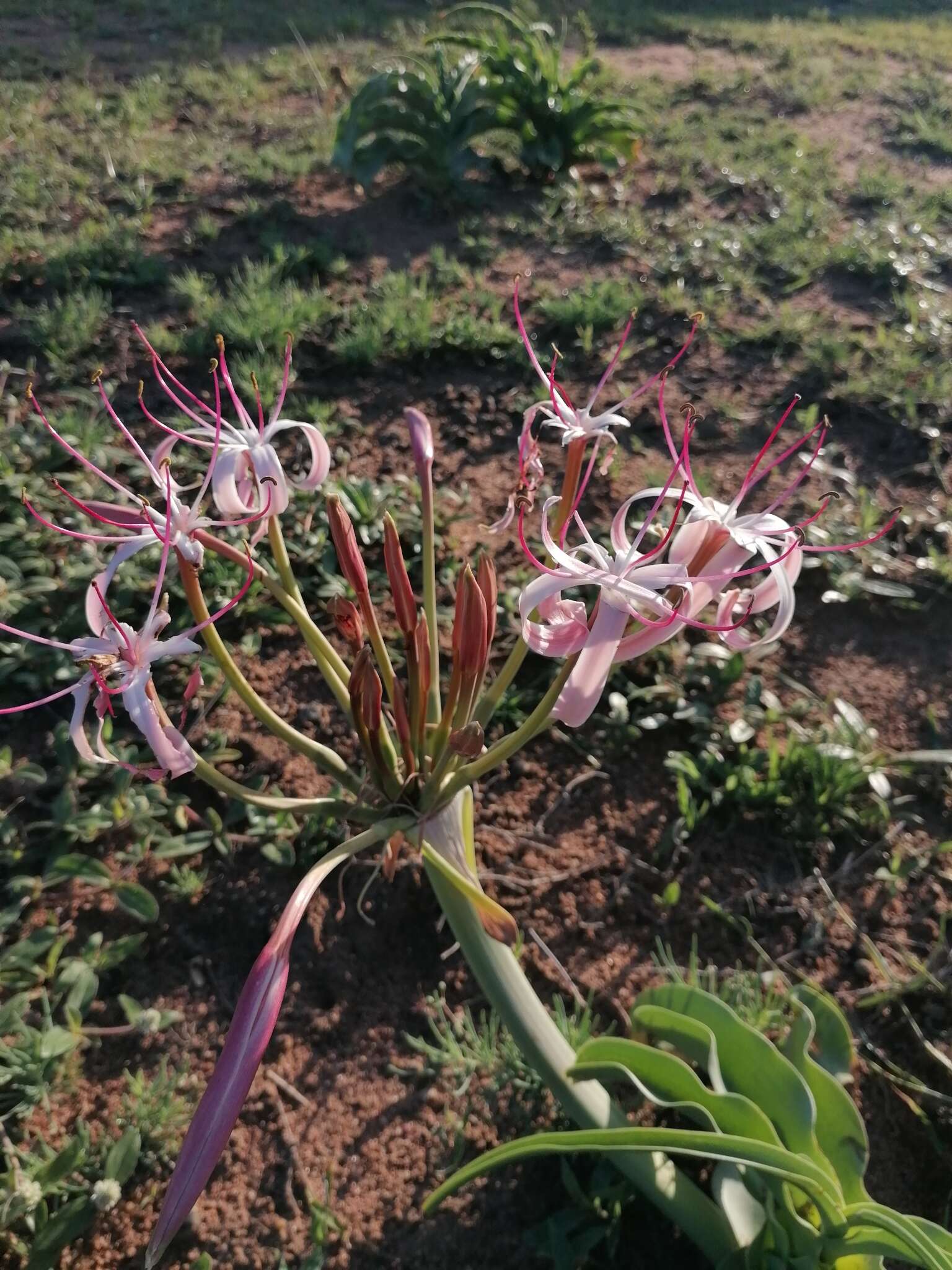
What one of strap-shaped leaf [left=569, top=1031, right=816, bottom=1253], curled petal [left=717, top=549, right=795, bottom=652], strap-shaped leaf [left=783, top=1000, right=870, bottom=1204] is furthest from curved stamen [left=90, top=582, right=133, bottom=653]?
strap-shaped leaf [left=783, top=1000, right=870, bottom=1204]

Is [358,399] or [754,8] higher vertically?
[754,8]

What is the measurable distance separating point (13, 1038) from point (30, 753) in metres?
0.63

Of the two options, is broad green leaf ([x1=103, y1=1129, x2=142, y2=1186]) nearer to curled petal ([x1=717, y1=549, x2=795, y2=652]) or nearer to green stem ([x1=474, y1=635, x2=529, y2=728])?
green stem ([x1=474, y1=635, x2=529, y2=728])

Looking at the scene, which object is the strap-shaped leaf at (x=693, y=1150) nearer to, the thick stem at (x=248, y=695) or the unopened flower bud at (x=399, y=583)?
the thick stem at (x=248, y=695)

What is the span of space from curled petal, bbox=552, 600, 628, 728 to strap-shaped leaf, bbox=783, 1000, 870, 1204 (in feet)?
2.76

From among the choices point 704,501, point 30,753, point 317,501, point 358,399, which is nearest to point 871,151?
point 358,399

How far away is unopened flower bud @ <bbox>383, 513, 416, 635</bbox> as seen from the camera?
4.04 ft

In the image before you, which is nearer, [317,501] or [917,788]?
[917,788]

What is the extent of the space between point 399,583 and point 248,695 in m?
0.26

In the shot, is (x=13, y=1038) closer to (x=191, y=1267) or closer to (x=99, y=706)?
(x=191, y=1267)

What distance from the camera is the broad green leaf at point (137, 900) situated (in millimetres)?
1730

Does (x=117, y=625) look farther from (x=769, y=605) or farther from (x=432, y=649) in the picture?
(x=769, y=605)

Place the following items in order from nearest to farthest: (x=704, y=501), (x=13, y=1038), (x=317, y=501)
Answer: (x=704, y=501) → (x=13, y=1038) → (x=317, y=501)

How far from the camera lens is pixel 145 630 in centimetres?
100
